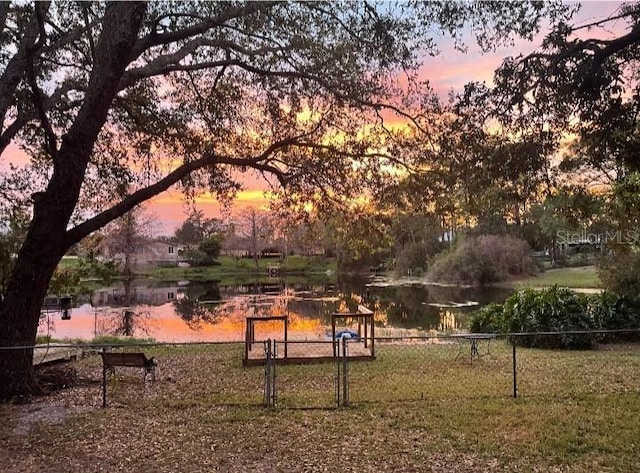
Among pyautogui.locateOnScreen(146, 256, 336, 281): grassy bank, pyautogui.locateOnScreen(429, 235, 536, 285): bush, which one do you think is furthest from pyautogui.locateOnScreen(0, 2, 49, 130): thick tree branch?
pyautogui.locateOnScreen(146, 256, 336, 281): grassy bank

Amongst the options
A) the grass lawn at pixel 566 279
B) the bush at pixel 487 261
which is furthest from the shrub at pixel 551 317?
the bush at pixel 487 261

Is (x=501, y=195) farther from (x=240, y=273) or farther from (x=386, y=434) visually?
(x=240, y=273)

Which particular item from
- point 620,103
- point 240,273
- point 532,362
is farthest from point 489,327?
point 240,273

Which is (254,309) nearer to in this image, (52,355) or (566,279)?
(52,355)

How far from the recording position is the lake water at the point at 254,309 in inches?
829

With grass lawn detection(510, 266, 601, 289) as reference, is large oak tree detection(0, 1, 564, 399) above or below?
above

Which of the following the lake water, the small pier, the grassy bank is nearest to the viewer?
the small pier

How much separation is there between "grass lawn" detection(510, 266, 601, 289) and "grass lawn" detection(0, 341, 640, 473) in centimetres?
2650

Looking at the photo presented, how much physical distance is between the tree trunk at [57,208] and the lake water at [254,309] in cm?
868

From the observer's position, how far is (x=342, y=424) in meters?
6.66

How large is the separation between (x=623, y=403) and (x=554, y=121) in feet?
12.5

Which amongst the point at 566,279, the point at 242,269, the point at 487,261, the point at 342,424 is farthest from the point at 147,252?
the point at 342,424

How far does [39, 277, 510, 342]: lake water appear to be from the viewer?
21047 mm

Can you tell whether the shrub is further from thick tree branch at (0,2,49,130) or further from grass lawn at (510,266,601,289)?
grass lawn at (510,266,601,289)
